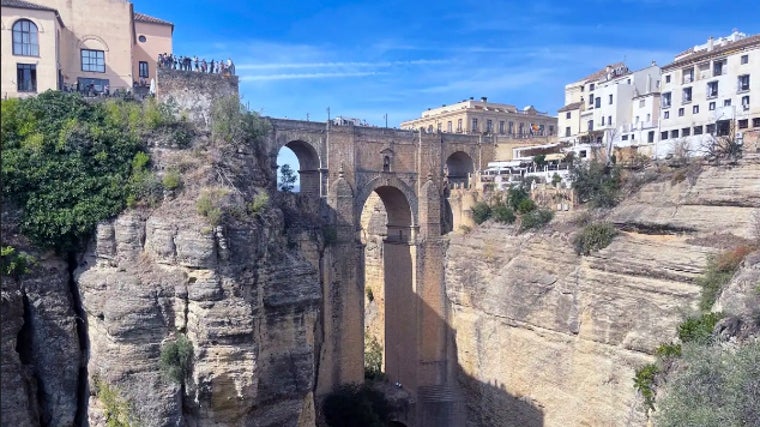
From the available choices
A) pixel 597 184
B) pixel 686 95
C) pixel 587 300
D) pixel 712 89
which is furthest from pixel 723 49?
pixel 587 300

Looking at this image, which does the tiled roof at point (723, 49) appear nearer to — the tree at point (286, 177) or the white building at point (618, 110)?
the white building at point (618, 110)

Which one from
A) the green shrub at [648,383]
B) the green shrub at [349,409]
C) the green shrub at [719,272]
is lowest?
the green shrub at [349,409]

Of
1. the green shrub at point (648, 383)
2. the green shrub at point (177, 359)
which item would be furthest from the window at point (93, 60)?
the green shrub at point (648, 383)

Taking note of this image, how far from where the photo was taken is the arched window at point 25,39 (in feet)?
59.0

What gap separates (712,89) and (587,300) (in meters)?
12.6

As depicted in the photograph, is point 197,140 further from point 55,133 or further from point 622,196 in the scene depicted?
point 622,196

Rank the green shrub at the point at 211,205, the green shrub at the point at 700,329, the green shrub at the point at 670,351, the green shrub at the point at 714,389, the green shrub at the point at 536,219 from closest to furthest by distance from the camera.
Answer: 1. the green shrub at the point at 714,389
2. the green shrub at the point at 211,205
3. the green shrub at the point at 700,329
4. the green shrub at the point at 670,351
5. the green shrub at the point at 536,219

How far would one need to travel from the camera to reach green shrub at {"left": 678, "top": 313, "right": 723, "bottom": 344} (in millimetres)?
13781

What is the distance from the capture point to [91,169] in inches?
511

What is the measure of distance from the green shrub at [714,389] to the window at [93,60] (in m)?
19.1

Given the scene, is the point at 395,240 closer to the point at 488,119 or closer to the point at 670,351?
the point at 670,351

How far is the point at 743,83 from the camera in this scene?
24609 mm

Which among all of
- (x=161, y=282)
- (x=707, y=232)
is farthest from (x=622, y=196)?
(x=161, y=282)

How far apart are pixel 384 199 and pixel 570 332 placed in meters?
11.3
